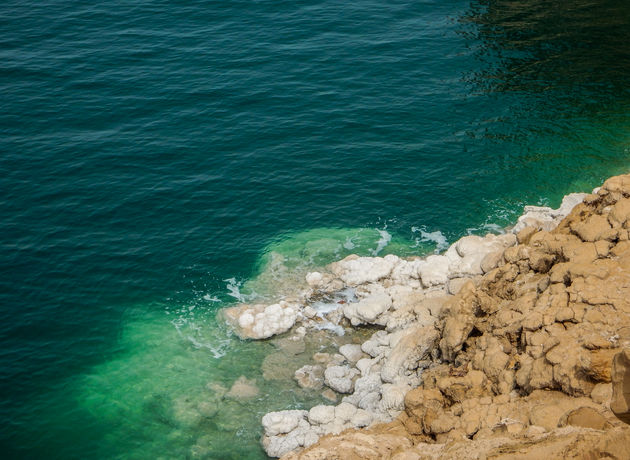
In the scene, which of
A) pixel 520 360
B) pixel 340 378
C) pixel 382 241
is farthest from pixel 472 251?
pixel 520 360

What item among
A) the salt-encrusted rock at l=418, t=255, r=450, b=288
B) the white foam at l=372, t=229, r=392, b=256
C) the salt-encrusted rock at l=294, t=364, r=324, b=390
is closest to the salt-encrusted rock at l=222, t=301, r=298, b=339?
the salt-encrusted rock at l=294, t=364, r=324, b=390

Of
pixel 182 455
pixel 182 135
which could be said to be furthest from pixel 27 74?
pixel 182 455

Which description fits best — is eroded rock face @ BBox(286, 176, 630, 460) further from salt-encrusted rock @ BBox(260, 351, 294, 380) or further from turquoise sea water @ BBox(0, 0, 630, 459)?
turquoise sea water @ BBox(0, 0, 630, 459)

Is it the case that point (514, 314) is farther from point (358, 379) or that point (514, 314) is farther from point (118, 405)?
point (118, 405)

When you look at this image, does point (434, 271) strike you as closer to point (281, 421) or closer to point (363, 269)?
point (363, 269)

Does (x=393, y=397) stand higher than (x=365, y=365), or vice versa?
(x=393, y=397)

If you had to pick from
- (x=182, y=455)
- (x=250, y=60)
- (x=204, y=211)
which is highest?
(x=250, y=60)

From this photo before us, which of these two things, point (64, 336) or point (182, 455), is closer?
point (182, 455)
